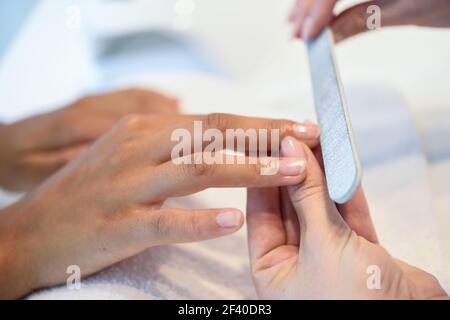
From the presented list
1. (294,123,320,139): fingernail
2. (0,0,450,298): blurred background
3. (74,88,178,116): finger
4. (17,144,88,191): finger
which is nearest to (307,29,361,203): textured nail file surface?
(294,123,320,139): fingernail

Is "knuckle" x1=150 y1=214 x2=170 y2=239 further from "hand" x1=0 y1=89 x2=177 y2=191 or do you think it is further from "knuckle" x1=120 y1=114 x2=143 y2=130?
"hand" x1=0 y1=89 x2=177 y2=191

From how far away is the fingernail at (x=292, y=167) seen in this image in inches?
16.3

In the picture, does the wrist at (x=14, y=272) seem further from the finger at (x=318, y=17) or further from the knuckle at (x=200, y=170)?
the finger at (x=318, y=17)

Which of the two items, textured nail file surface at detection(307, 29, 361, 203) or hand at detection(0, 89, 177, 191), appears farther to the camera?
hand at detection(0, 89, 177, 191)

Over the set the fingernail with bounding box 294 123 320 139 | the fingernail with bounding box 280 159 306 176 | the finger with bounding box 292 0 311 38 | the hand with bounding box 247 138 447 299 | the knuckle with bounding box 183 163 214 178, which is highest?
the finger with bounding box 292 0 311 38

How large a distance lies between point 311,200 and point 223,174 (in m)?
0.08

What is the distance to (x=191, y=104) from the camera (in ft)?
2.36

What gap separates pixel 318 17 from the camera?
1.95ft

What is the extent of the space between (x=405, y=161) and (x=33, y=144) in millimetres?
494

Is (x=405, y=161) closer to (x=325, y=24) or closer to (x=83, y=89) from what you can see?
(x=325, y=24)

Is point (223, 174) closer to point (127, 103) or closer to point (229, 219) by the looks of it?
point (229, 219)

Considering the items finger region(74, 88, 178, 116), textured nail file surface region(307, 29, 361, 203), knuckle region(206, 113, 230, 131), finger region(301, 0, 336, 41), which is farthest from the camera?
finger region(74, 88, 178, 116)

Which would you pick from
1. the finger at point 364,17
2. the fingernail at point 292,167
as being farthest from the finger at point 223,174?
the finger at point 364,17

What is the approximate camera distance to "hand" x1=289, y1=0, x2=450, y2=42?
21.6 inches
